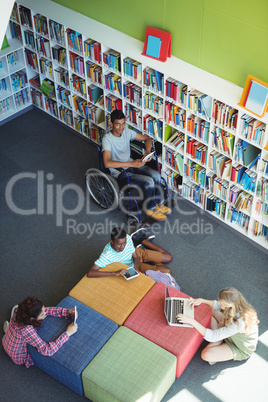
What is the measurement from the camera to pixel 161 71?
5316mm

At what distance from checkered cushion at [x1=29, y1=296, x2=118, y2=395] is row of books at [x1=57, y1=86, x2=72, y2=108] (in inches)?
129

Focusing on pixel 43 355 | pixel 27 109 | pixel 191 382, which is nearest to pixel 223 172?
pixel 191 382

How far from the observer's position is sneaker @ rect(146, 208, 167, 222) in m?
5.82

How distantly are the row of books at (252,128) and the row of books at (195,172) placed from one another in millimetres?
874

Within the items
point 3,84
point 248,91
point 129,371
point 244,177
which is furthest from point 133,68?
point 129,371

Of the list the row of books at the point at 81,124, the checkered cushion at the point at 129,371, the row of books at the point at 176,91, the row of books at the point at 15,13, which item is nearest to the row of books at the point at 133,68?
the row of books at the point at 176,91

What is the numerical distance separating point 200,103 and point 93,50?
5.24 feet

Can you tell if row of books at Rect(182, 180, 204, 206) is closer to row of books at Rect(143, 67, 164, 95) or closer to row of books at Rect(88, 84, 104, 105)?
row of books at Rect(143, 67, 164, 95)

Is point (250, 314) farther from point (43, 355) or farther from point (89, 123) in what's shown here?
point (89, 123)

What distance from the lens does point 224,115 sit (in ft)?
16.5

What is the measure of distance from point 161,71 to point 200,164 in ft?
3.58

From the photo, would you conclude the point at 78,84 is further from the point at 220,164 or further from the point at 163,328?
the point at 163,328

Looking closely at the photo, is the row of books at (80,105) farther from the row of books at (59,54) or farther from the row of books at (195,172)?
the row of books at (195,172)

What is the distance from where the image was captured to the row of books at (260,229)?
546 centimetres
